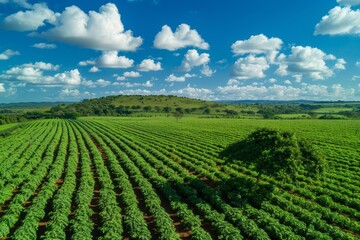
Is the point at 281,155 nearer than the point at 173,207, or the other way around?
the point at 173,207

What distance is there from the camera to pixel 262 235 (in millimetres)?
16219

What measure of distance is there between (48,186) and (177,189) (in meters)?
11.4

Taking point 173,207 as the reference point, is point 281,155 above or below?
above

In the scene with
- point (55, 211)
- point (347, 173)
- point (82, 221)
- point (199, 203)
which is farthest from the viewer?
point (347, 173)

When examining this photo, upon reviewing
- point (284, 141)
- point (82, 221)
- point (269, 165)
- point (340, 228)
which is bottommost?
point (340, 228)

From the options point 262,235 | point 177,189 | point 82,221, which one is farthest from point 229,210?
point 82,221

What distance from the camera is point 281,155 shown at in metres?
22.8

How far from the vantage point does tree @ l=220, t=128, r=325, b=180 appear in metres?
22.5

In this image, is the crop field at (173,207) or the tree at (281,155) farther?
the tree at (281,155)

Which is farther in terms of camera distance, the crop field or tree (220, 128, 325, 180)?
tree (220, 128, 325, 180)

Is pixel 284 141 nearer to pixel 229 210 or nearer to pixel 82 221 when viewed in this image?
pixel 229 210

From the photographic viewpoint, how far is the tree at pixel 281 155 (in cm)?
2255

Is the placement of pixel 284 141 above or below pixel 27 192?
above

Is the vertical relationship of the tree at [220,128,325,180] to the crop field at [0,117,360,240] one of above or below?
above
